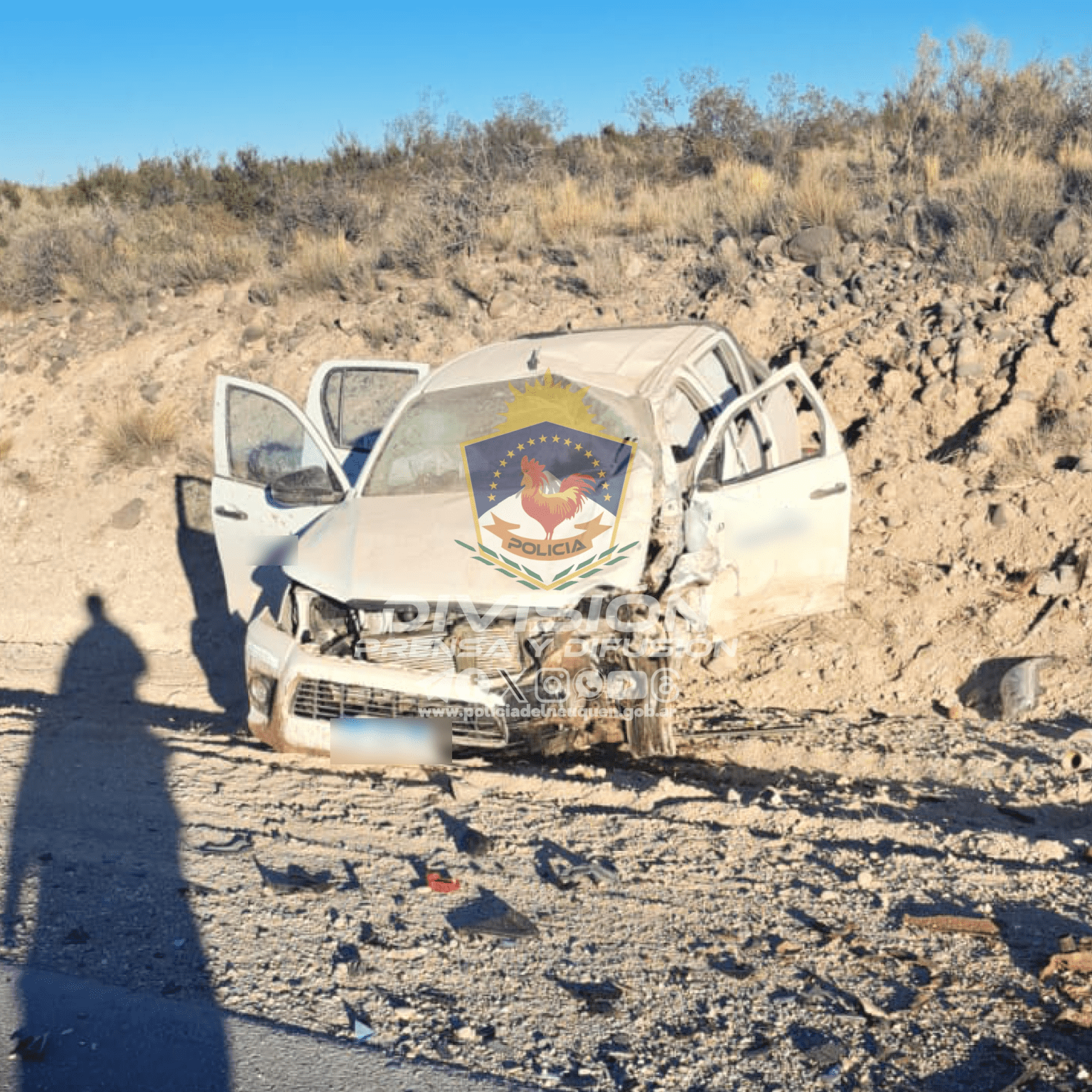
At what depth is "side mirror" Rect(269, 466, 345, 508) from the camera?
6.80m

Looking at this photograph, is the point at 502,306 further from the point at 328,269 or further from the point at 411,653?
the point at 411,653

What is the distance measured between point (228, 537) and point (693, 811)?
343 centimetres

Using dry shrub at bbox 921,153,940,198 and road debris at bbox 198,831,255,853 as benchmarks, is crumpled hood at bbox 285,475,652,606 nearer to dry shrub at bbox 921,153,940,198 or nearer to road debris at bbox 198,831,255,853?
road debris at bbox 198,831,255,853

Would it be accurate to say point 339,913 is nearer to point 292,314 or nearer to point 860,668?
point 860,668

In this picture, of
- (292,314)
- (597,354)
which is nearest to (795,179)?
(292,314)

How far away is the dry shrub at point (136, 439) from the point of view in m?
12.7

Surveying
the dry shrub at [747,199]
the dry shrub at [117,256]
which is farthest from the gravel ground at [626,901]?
the dry shrub at [117,256]

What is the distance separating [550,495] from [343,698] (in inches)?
64.5

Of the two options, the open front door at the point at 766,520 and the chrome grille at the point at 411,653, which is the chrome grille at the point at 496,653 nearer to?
the chrome grille at the point at 411,653

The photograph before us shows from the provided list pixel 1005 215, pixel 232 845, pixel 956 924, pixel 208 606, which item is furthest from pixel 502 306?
pixel 956 924

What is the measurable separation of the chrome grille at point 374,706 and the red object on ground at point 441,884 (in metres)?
1.02

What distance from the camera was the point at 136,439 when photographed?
41.9ft

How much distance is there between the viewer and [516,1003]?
369 cm

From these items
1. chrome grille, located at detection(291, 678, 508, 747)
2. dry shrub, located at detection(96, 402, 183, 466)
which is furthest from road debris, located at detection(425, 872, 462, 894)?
dry shrub, located at detection(96, 402, 183, 466)
